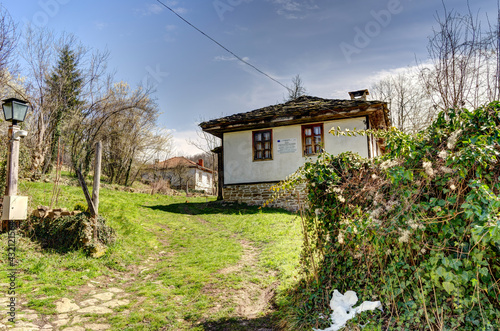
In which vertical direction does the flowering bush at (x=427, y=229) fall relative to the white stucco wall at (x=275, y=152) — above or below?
below

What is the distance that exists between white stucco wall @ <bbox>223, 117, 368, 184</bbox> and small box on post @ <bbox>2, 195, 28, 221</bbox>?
9.02 meters

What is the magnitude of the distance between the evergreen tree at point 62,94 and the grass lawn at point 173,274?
34.2 ft

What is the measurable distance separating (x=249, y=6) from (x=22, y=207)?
23.5 ft

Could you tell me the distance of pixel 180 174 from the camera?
30.1 m

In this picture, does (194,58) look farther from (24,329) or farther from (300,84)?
(300,84)

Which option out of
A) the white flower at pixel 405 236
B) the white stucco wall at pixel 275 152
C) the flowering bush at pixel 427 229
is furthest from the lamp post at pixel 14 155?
the white stucco wall at pixel 275 152

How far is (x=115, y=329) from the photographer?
3.69 m

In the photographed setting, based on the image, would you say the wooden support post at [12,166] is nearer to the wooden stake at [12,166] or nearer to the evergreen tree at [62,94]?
the wooden stake at [12,166]

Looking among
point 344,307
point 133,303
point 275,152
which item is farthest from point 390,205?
point 275,152

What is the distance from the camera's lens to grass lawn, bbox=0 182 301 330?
399 cm

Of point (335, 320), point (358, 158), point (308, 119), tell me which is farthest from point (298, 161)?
point (335, 320)

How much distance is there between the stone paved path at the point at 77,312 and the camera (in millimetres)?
3619

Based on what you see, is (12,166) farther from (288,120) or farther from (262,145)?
(288,120)

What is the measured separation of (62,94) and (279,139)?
13.8 meters
